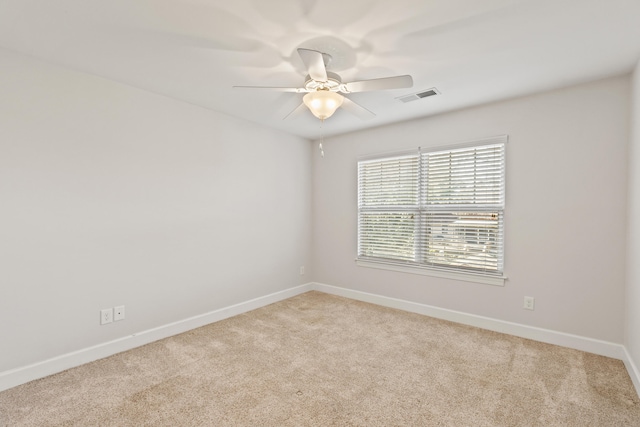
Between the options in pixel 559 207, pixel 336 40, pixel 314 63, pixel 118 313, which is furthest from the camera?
pixel 559 207

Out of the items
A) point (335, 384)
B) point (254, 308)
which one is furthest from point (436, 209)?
point (254, 308)

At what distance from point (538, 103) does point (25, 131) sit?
4.34 m

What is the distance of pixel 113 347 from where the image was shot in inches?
106

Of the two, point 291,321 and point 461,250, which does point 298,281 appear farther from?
point 461,250

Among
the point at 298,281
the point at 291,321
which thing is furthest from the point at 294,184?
the point at 291,321

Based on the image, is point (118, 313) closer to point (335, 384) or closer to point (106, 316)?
point (106, 316)

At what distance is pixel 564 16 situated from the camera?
1795 mm

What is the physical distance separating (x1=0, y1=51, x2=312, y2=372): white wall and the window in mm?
1531

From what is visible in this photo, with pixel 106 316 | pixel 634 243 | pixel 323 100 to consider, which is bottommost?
pixel 106 316

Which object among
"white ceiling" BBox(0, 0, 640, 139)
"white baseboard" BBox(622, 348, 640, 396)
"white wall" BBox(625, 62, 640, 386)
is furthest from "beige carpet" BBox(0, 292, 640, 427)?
"white ceiling" BBox(0, 0, 640, 139)

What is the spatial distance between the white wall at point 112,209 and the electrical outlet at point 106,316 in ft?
0.14

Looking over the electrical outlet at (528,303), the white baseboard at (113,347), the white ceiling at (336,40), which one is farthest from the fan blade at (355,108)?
the white baseboard at (113,347)

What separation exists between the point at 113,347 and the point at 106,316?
0.28 metres

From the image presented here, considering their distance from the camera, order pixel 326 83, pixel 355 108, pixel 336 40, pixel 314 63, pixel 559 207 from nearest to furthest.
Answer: pixel 314 63, pixel 336 40, pixel 326 83, pixel 355 108, pixel 559 207
